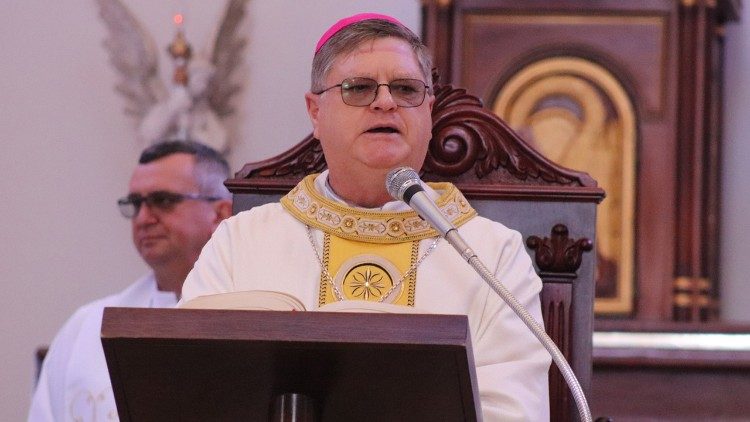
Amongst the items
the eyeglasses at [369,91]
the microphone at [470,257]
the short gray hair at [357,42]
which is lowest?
the microphone at [470,257]

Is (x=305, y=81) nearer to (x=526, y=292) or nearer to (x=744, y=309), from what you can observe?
(x=744, y=309)

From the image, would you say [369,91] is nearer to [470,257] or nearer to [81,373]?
[470,257]

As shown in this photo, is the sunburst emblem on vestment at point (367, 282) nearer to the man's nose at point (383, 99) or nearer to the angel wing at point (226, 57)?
the man's nose at point (383, 99)

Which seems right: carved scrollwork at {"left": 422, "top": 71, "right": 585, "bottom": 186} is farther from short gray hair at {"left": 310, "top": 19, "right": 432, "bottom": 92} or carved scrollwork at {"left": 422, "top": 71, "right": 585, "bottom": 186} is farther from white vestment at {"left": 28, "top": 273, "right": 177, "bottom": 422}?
white vestment at {"left": 28, "top": 273, "right": 177, "bottom": 422}

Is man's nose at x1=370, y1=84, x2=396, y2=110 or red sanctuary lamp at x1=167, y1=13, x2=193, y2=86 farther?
red sanctuary lamp at x1=167, y1=13, x2=193, y2=86

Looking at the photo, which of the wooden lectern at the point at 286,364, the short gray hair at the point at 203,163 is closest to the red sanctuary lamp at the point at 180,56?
the short gray hair at the point at 203,163

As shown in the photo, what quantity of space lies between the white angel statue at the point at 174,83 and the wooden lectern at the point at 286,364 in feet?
15.4

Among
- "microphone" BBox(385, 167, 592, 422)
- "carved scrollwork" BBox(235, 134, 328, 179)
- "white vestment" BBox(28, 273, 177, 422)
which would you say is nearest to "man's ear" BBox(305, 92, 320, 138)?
"carved scrollwork" BBox(235, 134, 328, 179)

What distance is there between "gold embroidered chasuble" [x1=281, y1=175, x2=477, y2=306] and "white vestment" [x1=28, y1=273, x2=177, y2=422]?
1.31 metres

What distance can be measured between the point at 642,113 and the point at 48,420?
108 inches

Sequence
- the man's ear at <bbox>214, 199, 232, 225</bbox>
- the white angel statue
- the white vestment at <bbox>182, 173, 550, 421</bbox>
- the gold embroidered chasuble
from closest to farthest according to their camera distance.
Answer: the white vestment at <bbox>182, 173, 550, 421</bbox>
the gold embroidered chasuble
the man's ear at <bbox>214, 199, 232, 225</bbox>
the white angel statue

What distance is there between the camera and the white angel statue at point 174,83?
23.8ft

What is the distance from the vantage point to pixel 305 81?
24.5 ft

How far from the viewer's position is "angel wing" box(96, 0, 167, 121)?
24.4 ft
